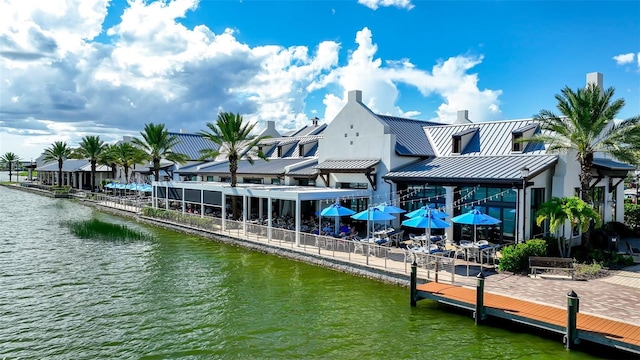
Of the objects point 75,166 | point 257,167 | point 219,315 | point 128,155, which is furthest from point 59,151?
point 219,315

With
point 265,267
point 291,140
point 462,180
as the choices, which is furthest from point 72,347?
point 291,140

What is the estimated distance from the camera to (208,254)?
25.1 metres

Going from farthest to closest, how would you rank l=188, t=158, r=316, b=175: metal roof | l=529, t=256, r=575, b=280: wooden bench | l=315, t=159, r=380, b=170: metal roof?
1. l=188, t=158, r=316, b=175: metal roof
2. l=315, t=159, r=380, b=170: metal roof
3. l=529, t=256, r=575, b=280: wooden bench

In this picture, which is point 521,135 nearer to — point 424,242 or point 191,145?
point 424,242

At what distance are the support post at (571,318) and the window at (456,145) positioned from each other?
56.4 feet

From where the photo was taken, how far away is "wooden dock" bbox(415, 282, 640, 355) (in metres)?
11.6

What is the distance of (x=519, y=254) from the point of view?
18562mm

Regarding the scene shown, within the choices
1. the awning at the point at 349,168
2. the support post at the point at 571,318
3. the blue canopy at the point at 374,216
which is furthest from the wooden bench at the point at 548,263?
the awning at the point at 349,168

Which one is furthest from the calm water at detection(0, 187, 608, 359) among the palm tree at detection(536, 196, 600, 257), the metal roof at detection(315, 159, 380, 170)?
the metal roof at detection(315, 159, 380, 170)

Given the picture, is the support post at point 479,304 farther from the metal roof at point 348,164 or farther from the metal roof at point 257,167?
the metal roof at point 257,167

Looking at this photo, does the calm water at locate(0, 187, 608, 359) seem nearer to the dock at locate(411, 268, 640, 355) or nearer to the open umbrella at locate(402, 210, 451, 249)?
the dock at locate(411, 268, 640, 355)

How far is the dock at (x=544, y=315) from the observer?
38.4 feet

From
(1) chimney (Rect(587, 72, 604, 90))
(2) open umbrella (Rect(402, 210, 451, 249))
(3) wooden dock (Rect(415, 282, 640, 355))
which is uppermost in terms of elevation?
(1) chimney (Rect(587, 72, 604, 90))

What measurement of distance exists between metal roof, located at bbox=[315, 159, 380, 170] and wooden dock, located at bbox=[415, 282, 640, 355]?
1238 cm
